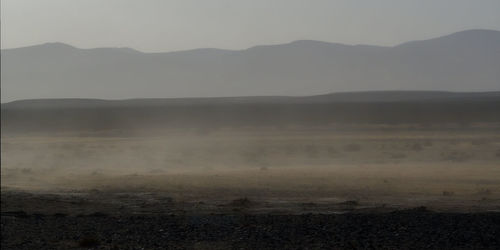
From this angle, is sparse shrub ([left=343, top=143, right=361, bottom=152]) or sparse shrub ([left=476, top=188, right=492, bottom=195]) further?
sparse shrub ([left=343, top=143, right=361, bottom=152])

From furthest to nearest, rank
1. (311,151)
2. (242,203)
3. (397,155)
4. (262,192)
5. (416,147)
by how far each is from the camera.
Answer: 1. (311,151)
2. (416,147)
3. (397,155)
4. (262,192)
5. (242,203)

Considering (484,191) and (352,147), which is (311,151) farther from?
(484,191)

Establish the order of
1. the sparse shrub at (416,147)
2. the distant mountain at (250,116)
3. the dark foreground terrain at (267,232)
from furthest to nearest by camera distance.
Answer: the distant mountain at (250,116) → the sparse shrub at (416,147) → the dark foreground terrain at (267,232)

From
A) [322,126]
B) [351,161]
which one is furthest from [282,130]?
[351,161]

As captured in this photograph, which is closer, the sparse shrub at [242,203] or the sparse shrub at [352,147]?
the sparse shrub at [242,203]

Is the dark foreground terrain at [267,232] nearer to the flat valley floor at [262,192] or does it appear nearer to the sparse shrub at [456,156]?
the flat valley floor at [262,192]

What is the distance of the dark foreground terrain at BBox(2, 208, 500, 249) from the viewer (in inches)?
A: 567

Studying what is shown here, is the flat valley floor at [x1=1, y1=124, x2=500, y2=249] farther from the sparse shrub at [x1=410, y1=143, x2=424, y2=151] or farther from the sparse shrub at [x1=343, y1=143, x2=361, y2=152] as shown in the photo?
the sparse shrub at [x1=343, y1=143, x2=361, y2=152]

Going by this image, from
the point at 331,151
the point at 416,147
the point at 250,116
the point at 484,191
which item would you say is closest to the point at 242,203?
the point at 484,191

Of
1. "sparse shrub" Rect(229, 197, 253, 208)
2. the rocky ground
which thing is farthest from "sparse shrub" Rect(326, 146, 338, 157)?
the rocky ground

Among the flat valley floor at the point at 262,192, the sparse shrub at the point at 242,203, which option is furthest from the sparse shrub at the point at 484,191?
the sparse shrub at the point at 242,203

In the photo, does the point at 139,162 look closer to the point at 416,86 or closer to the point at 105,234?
the point at 105,234

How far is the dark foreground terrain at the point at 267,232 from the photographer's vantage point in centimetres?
1439

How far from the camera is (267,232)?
15.7m
